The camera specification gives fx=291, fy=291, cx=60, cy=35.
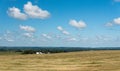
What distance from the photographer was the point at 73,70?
31156mm

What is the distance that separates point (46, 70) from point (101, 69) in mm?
5903

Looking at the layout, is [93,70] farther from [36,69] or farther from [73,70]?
[36,69]

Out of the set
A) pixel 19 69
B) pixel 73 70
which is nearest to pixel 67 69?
pixel 73 70

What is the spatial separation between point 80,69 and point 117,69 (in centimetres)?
399

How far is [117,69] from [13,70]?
11146 millimetres

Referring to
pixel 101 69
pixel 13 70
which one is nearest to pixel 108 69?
pixel 101 69

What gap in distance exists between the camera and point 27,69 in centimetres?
3212

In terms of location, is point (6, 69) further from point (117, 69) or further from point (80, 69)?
point (117, 69)

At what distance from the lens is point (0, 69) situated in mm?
32031

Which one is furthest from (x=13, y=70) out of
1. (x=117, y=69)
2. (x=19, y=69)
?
(x=117, y=69)

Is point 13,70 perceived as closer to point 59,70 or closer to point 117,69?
point 59,70

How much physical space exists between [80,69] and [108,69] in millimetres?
3063

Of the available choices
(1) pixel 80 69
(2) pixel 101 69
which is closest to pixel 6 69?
(1) pixel 80 69

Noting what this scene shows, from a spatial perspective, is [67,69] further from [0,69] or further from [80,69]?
[0,69]
